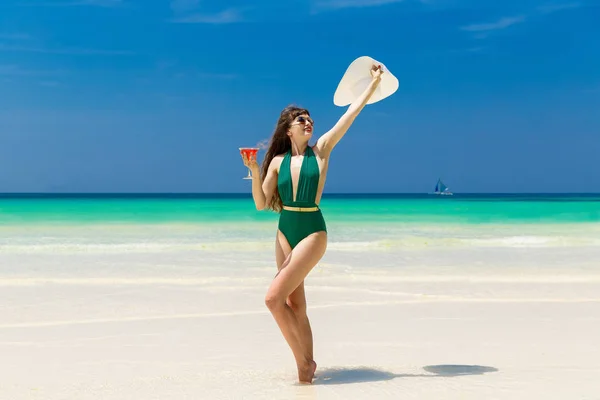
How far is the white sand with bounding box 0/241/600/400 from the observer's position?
488cm

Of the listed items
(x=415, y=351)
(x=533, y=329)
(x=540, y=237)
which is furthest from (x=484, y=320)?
(x=540, y=237)

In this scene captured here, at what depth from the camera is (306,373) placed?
193 inches

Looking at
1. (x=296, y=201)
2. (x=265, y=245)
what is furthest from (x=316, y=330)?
(x=265, y=245)

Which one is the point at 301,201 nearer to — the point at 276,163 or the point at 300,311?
the point at 276,163

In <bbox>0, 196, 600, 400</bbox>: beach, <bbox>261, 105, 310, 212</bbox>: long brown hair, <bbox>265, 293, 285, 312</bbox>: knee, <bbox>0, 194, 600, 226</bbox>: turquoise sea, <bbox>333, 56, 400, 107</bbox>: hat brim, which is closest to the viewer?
<bbox>265, 293, 285, 312</bbox>: knee

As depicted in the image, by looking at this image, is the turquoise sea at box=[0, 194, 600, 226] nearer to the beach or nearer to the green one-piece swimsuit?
the beach

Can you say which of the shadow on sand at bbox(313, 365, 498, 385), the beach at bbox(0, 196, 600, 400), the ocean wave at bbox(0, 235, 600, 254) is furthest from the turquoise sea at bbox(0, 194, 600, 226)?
the shadow on sand at bbox(313, 365, 498, 385)

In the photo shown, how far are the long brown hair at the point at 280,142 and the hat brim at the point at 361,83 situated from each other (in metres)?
0.42

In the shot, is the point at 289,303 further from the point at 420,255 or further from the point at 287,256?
the point at 420,255

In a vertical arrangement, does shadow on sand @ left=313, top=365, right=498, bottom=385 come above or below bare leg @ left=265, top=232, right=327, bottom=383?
below

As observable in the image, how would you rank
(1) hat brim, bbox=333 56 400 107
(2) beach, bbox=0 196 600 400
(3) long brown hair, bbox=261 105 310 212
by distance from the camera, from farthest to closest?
1. (1) hat brim, bbox=333 56 400 107
2. (3) long brown hair, bbox=261 105 310 212
3. (2) beach, bbox=0 196 600 400

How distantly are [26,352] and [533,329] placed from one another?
464 cm

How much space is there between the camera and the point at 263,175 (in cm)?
506

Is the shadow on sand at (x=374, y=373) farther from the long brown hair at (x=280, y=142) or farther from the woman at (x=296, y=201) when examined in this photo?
the long brown hair at (x=280, y=142)
